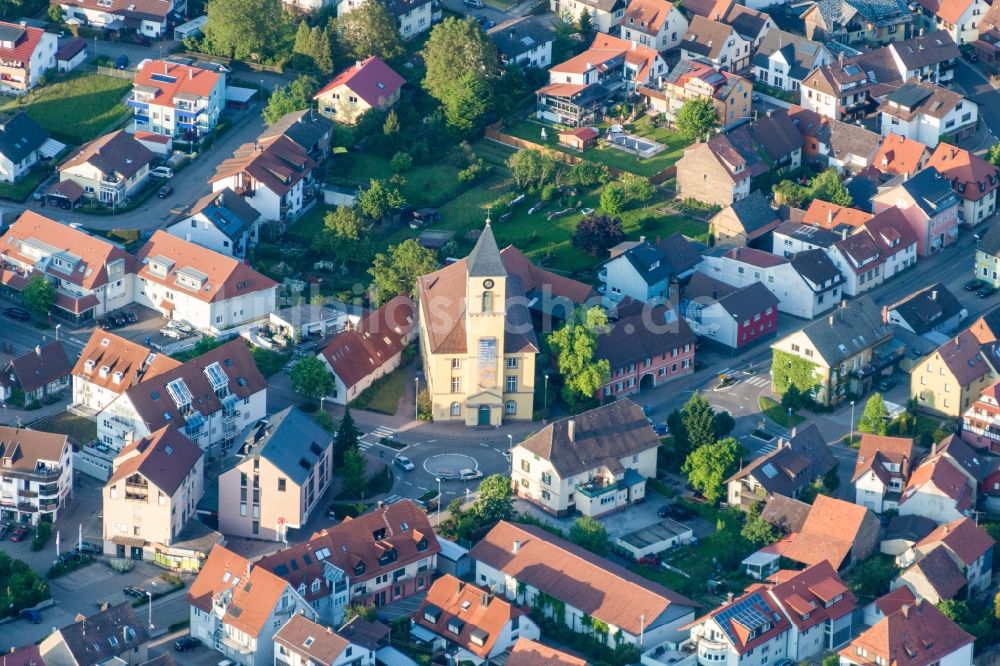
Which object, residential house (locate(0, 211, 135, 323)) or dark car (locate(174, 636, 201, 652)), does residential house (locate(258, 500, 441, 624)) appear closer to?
dark car (locate(174, 636, 201, 652))

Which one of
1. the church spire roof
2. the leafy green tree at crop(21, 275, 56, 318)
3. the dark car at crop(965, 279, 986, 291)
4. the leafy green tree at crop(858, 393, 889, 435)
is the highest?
the church spire roof

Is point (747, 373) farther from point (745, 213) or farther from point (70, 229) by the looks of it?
point (70, 229)

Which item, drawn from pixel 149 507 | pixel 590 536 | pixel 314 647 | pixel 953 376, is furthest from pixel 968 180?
pixel 314 647

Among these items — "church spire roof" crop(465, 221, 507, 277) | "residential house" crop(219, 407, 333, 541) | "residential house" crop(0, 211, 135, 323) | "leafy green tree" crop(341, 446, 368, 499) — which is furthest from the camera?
Answer: "residential house" crop(0, 211, 135, 323)

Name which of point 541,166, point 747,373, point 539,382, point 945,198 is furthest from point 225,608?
point 945,198

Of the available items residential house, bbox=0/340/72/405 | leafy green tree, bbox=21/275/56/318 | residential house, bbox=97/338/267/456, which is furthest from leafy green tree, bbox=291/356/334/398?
leafy green tree, bbox=21/275/56/318

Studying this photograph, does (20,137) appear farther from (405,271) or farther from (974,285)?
(974,285)
